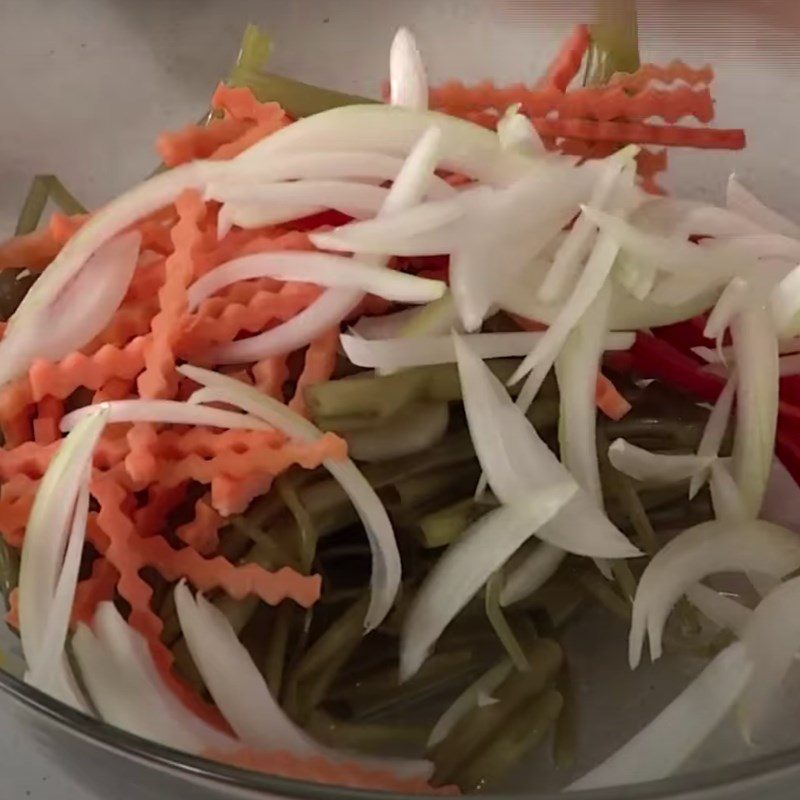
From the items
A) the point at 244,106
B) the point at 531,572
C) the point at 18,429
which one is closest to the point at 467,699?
the point at 531,572

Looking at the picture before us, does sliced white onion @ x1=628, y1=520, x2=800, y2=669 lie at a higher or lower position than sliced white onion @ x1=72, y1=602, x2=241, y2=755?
higher

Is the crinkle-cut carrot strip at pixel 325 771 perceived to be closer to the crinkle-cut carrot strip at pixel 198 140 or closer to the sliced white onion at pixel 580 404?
the sliced white onion at pixel 580 404

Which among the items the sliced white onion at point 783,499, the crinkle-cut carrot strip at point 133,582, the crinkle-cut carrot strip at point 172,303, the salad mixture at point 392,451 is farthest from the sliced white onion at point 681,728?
the crinkle-cut carrot strip at point 172,303

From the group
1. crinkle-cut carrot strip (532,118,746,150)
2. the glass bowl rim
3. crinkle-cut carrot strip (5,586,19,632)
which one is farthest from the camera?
crinkle-cut carrot strip (532,118,746,150)

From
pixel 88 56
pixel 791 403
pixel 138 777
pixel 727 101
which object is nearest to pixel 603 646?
pixel 791 403

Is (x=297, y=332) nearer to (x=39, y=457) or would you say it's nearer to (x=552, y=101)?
(x=39, y=457)

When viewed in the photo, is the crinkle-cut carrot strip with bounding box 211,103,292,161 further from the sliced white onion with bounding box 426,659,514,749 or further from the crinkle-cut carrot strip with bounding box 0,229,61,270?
the sliced white onion with bounding box 426,659,514,749

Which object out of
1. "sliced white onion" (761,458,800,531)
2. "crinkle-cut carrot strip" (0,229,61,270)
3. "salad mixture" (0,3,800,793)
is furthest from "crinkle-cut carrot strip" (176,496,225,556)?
"sliced white onion" (761,458,800,531)

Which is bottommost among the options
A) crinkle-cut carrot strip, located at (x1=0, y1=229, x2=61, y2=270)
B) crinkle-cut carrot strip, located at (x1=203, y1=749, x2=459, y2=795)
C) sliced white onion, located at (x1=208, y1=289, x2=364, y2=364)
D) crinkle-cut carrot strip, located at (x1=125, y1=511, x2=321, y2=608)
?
crinkle-cut carrot strip, located at (x1=203, y1=749, x2=459, y2=795)
